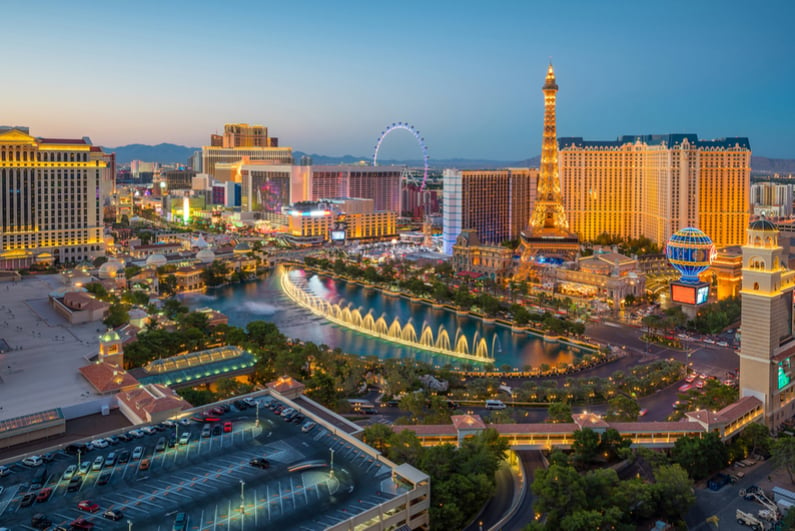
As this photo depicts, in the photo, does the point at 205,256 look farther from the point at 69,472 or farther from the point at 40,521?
the point at 40,521

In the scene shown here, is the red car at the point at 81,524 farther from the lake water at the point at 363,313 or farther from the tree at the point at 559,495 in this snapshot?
the lake water at the point at 363,313

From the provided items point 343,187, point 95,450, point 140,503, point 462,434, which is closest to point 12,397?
point 95,450

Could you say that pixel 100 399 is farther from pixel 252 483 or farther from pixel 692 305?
pixel 692 305

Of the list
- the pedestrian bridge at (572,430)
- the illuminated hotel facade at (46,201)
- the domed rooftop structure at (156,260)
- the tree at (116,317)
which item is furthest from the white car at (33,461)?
the illuminated hotel facade at (46,201)

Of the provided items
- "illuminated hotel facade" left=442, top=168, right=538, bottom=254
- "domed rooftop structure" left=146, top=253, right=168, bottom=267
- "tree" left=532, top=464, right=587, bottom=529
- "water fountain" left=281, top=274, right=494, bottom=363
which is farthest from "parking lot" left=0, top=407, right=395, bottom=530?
"illuminated hotel facade" left=442, top=168, right=538, bottom=254

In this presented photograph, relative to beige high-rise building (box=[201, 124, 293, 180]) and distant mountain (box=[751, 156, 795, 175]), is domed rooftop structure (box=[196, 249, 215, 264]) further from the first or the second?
distant mountain (box=[751, 156, 795, 175])
